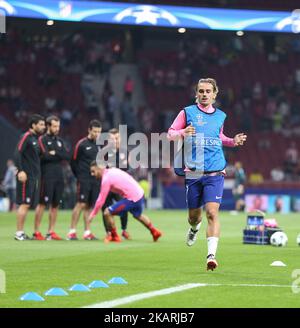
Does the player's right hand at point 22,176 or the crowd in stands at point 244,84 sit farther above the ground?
the crowd in stands at point 244,84

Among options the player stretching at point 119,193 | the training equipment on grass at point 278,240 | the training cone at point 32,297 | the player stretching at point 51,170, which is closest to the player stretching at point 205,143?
the training cone at point 32,297

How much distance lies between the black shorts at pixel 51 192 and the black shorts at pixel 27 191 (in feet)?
0.92

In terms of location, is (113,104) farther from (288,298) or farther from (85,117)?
(288,298)

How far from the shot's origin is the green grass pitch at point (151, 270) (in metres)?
9.43

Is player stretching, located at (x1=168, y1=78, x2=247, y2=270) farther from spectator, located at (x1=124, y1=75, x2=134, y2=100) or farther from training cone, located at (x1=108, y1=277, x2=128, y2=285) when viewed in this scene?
spectator, located at (x1=124, y1=75, x2=134, y2=100)

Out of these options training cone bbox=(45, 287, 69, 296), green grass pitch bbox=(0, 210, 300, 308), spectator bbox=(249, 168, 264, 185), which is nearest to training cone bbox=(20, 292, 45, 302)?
green grass pitch bbox=(0, 210, 300, 308)

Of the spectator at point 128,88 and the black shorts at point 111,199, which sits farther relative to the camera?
the spectator at point 128,88

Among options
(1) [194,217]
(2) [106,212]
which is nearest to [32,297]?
(1) [194,217]

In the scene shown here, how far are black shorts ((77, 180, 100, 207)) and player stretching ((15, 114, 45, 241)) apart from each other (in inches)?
40.4

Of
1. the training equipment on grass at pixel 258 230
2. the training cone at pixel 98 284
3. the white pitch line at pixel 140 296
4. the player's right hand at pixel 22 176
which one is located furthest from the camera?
the player's right hand at pixel 22 176

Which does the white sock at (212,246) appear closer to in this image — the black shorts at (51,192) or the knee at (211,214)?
the knee at (211,214)

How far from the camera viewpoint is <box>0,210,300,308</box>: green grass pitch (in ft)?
30.9

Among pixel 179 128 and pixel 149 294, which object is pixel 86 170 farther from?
pixel 149 294

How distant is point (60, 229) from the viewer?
76.2ft
